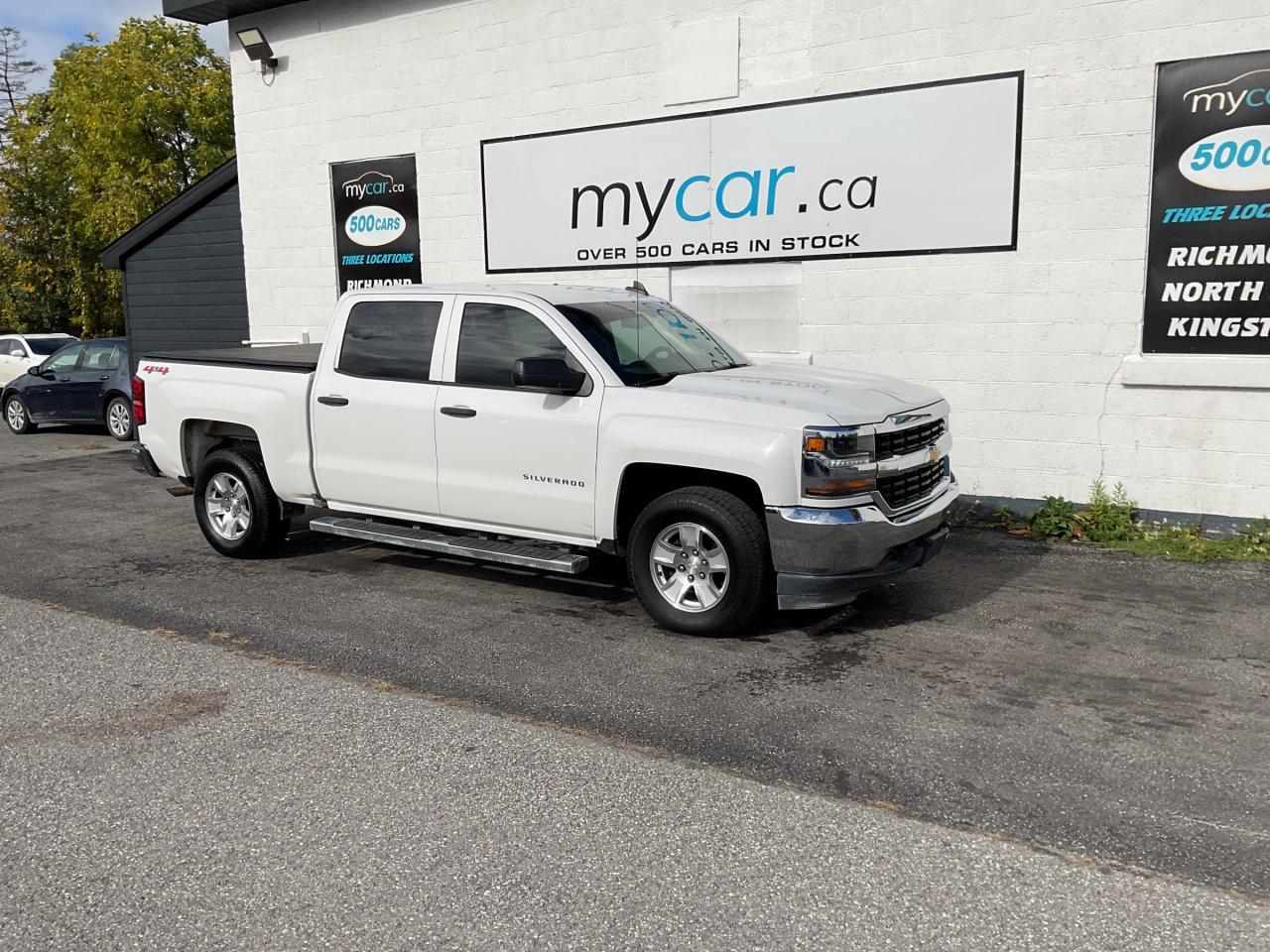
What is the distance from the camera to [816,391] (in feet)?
20.6

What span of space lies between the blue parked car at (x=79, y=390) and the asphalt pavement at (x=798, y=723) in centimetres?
889

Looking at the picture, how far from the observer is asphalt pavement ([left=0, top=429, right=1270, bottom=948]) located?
353 centimetres

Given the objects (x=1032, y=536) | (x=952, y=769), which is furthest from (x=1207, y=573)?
(x=952, y=769)

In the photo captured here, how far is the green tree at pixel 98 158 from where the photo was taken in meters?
32.6

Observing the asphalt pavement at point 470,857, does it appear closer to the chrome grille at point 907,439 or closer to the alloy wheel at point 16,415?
the chrome grille at point 907,439

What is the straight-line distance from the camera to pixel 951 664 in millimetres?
5711

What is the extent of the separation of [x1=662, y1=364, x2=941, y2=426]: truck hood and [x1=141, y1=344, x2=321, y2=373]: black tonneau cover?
297 centimetres

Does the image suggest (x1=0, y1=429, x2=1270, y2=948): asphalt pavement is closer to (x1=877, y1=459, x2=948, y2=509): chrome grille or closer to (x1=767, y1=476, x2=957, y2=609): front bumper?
(x1=767, y1=476, x2=957, y2=609): front bumper

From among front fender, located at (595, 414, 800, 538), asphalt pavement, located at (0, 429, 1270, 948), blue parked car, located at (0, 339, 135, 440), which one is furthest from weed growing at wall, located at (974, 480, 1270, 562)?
blue parked car, located at (0, 339, 135, 440)

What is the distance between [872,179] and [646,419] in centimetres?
450

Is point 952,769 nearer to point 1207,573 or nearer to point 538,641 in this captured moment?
point 538,641

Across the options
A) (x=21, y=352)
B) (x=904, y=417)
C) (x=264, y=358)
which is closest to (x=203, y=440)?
(x=264, y=358)

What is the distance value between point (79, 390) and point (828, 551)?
48.6 feet

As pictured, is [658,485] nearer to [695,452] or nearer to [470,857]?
[695,452]
